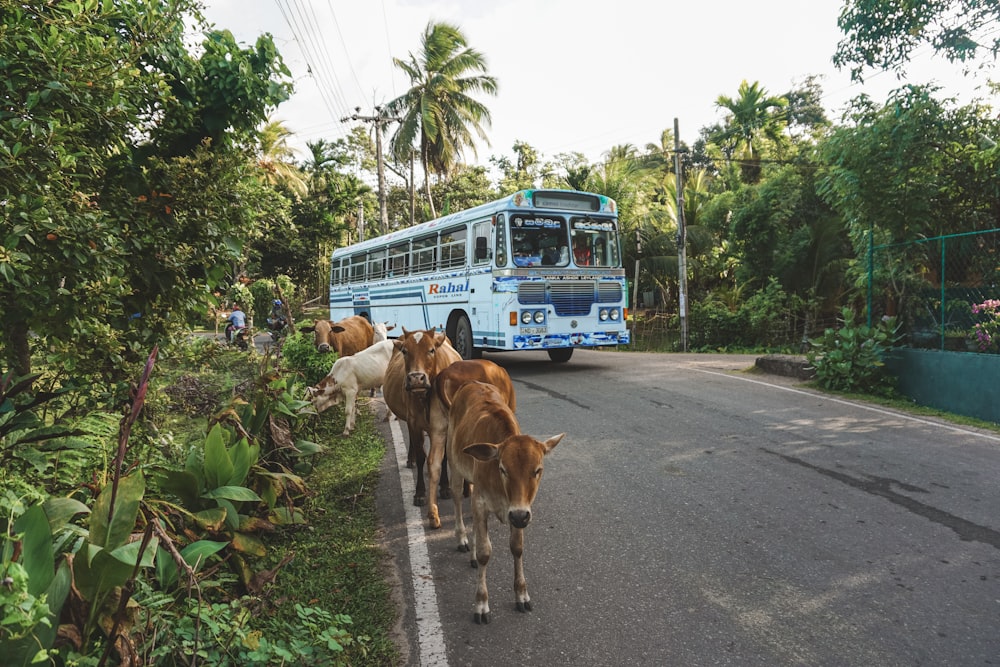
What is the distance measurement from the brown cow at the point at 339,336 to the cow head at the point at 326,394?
244cm

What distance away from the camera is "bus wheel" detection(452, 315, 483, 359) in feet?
42.2

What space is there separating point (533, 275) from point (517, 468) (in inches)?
330

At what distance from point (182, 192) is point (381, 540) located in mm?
2761

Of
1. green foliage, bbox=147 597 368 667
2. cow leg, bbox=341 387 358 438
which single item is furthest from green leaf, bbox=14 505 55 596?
cow leg, bbox=341 387 358 438

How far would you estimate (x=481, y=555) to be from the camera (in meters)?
3.47

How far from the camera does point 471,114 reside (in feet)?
89.2

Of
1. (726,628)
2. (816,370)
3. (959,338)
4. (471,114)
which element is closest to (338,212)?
(471,114)

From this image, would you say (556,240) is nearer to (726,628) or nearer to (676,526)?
(676,526)

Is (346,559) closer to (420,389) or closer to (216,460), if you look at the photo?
(216,460)

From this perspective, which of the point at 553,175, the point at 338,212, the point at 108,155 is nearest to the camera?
the point at 108,155

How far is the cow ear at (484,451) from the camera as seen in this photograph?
336 cm

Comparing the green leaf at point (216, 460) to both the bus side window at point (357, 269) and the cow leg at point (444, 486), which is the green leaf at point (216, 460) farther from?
the bus side window at point (357, 269)

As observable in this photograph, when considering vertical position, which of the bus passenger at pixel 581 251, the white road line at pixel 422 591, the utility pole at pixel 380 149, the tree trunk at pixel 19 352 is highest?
the utility pole at pixel 380 149

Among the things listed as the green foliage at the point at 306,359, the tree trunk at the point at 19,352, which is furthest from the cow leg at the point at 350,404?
the tree trunk at the point at 19,352
